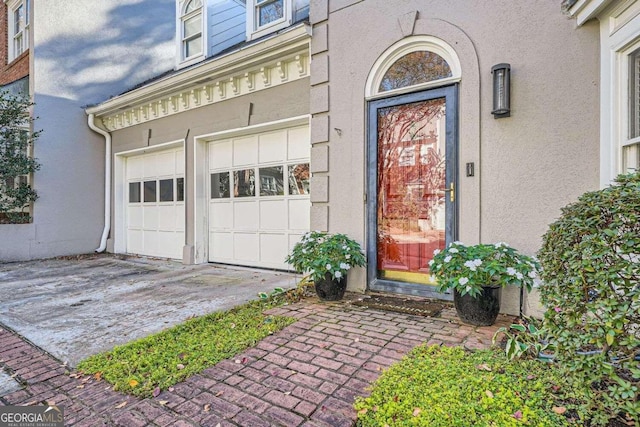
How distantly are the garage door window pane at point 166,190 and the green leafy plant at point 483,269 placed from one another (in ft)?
19.1

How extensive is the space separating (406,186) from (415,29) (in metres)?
1.71

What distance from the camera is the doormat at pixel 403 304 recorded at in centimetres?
335

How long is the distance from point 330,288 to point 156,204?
524 centimetres

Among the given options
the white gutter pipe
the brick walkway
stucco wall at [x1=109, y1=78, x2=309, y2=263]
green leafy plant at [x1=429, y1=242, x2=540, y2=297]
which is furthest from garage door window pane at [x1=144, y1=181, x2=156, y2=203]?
green leafy plant at [x1=429, y1=242, x2=540, y2=297]

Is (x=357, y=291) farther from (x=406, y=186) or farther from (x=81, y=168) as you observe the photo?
(x=81, y=168)

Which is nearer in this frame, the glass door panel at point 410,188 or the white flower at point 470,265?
the white flower at point 470,265

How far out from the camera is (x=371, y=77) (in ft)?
13.3

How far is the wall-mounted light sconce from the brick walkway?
1.95 meters

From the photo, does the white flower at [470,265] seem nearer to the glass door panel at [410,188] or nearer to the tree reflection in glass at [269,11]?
the glass door panel at [410,188]

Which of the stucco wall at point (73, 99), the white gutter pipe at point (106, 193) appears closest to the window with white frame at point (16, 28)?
the stucco wall at point (73, 99)

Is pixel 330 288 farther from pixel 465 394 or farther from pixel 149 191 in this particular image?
pixel 149 191

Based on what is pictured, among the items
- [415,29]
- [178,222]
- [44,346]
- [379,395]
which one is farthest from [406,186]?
[178,222]

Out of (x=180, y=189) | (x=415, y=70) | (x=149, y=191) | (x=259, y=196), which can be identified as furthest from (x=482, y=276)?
(x=149, y=191)

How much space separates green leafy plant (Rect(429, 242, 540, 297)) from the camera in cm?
284
